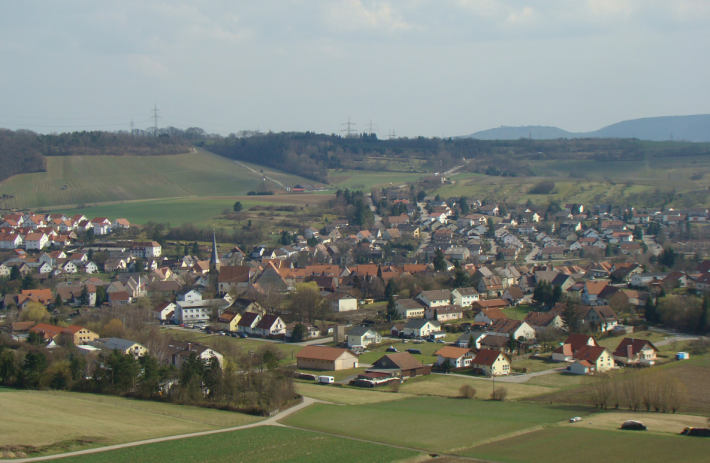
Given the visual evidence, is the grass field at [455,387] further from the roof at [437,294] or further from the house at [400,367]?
the roof at [437,294]

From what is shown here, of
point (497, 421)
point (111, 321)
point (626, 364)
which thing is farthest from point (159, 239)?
point (497, 421)

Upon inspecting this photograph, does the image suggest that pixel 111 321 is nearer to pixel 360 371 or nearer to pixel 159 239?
pixel 360 371

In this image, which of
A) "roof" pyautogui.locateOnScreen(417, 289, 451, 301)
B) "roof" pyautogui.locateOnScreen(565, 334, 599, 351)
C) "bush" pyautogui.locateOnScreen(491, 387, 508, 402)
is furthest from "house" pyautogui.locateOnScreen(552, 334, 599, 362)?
"roof" pyautogui.locateOnScreen(417, 289, 451, 301)

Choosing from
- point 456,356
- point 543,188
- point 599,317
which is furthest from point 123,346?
point 543,188

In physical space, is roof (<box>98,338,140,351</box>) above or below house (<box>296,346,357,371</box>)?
above

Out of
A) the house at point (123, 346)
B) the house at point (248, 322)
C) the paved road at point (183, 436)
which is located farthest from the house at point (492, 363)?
the house at point (248, 322)

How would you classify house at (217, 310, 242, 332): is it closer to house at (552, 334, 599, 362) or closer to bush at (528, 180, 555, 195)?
house at (552, 334, 599, 362)
